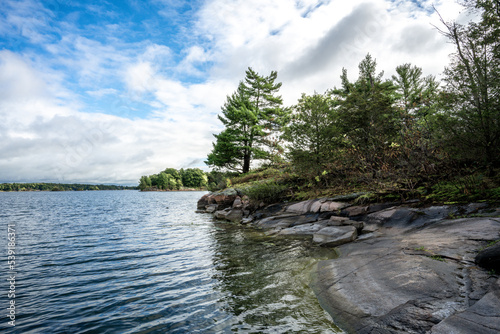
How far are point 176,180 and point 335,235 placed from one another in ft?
465

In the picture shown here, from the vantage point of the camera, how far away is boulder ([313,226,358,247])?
8122 mm

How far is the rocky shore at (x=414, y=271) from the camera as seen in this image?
10.6 feet

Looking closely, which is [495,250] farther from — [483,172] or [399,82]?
[399,82]

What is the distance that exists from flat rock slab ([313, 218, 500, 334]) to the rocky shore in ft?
0.04

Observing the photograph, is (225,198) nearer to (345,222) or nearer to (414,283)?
(345,222)

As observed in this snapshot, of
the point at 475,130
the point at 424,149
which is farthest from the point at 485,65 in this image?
the point at 424,149

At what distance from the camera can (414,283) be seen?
4.07 meters

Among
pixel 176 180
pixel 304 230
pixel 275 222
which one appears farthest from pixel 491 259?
pixel 176 180

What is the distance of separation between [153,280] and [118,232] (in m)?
8.85

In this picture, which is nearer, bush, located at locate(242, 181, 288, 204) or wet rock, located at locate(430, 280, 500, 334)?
wet rock, located at locate(430, 280, 500, 334)

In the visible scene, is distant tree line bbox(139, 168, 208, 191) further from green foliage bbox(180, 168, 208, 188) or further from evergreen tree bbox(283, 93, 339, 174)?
evergreen tree bbox(283, 93, 339, 174)

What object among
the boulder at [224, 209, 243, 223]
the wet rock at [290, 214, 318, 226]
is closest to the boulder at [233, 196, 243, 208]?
the boulder at [224, 209, 243, 223]

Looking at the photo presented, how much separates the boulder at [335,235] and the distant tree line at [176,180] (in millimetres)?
130318

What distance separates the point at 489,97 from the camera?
8625 millimetres
